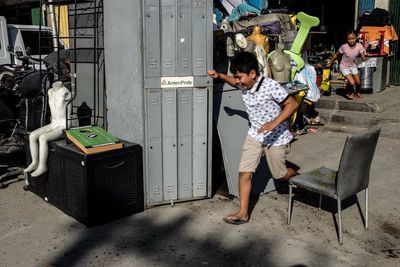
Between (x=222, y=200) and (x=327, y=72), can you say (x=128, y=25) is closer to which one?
(x=222, y=200)

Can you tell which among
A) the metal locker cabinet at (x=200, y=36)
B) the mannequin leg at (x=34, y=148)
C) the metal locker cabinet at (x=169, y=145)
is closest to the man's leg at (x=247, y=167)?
the metal locker cabinet at (x=169, y=145)

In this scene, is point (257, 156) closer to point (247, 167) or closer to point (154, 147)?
point (247, 167)

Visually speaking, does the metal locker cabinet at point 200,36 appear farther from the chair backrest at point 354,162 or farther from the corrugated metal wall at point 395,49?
the corrugated metal wall at point 395,49

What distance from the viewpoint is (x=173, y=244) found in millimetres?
3945

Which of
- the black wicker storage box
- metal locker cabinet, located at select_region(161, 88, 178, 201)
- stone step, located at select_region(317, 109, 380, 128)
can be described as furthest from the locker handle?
stone step, located at select_region(317, 109, 380, 128)

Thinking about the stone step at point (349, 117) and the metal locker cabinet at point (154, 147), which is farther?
the stone step at point (349, 117)

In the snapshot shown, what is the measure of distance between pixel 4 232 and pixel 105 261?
1.23 metres

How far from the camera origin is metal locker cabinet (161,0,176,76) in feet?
14.3

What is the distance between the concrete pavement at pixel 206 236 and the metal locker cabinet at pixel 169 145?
0.22 metres

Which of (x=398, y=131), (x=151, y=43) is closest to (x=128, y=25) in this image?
(x=151, y=43)

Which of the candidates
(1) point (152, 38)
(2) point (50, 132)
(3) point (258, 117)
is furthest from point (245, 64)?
(2) point (50, 132)

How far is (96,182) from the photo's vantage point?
4.20 metres

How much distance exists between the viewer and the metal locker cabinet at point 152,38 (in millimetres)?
4305

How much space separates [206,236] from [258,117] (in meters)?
1.20
